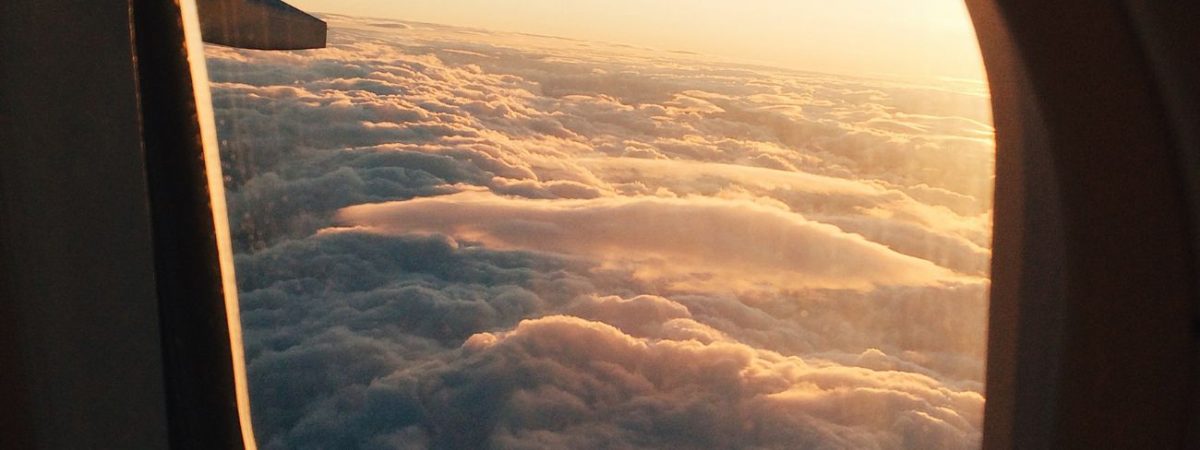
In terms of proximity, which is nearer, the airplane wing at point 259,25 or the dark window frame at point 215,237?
the dark window frame at point 215,237

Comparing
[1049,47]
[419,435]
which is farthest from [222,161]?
[419,435]

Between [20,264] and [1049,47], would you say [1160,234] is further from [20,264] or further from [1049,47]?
[20,264]

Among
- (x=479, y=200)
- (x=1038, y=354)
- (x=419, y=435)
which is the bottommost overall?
(x=419, y=435)

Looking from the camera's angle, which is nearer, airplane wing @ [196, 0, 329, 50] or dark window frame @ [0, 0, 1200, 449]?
dark window frame @ [0, 0, 1200, 449]

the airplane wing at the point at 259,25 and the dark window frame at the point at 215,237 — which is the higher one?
the airplane wing at the point at 259,25

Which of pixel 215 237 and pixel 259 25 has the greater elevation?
pixel 259 25

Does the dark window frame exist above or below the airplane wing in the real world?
below

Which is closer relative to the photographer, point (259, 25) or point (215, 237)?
point (215, 237)

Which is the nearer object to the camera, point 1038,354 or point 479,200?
point 1038,354
